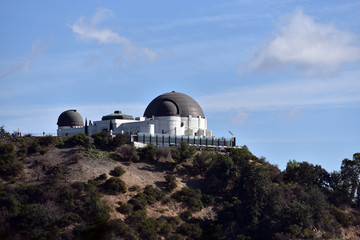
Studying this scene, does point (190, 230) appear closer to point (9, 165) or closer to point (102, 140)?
point (102, 140)

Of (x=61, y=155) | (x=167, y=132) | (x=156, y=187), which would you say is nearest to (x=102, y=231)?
(x=156, y=187)

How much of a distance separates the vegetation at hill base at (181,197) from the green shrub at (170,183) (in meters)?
0.14

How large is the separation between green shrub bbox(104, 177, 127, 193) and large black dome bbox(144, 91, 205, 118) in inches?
1043

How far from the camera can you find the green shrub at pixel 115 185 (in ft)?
195

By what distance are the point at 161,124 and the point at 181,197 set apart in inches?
916

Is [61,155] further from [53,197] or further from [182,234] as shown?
[182,234]

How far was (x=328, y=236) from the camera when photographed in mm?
60156

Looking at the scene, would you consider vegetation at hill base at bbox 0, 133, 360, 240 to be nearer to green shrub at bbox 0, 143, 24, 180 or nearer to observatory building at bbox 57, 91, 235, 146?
green shrub at bbox 0, 143, 24, 180

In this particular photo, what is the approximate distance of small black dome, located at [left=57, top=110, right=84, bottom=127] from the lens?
9056cm

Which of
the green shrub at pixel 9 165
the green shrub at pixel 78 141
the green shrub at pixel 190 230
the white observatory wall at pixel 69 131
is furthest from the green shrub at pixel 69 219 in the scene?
the white observatory wall at pixel 69 131

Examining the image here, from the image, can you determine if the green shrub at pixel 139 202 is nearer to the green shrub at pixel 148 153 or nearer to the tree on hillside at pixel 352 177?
the green shrub at pixel 148 153

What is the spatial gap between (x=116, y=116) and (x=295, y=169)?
31.6 meters

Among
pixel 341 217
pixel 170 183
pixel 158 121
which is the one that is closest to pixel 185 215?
pixel 170 183

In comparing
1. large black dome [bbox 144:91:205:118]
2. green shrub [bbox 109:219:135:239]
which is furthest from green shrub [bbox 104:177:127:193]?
large black dome [bbox 144:91:205:118]
